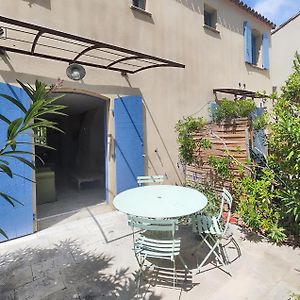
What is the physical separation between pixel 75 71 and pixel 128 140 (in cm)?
213

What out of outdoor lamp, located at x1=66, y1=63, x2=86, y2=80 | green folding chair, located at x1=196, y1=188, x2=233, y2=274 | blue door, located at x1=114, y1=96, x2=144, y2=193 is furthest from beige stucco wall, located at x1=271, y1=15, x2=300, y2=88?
green folding chair, located at x1=196, y1=188, x2=233, y2=274

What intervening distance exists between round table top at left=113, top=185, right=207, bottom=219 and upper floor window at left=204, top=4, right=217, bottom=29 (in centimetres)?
764

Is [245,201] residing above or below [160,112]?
below

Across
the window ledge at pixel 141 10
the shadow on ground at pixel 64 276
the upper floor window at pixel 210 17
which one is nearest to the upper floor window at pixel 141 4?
the window ledge at pixel 141 10

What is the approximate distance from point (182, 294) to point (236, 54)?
9.69m

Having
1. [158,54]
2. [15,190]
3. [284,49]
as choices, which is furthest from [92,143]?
[284,49]

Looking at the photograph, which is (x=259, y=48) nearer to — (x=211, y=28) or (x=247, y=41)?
(x=247, y=41)

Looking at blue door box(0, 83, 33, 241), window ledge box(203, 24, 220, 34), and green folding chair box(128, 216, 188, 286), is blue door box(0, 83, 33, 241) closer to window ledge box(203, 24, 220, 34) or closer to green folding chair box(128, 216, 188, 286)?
green folding chair box(128, 216, 188, 286)

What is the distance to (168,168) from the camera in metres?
7.54

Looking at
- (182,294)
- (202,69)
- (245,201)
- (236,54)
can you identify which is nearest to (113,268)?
(182,294)

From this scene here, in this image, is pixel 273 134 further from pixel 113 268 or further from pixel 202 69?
pixel 202 69

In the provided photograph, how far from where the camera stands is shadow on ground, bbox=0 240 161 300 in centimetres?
309

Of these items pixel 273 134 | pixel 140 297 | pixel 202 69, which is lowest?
pixel 140 297

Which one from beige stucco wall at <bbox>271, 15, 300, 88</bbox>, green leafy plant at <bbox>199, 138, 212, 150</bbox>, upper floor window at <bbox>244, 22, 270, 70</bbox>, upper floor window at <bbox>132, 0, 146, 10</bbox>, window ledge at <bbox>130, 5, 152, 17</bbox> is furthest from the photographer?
beige stucco wall at <bbox>271, 15, 300, 88</bbox>
